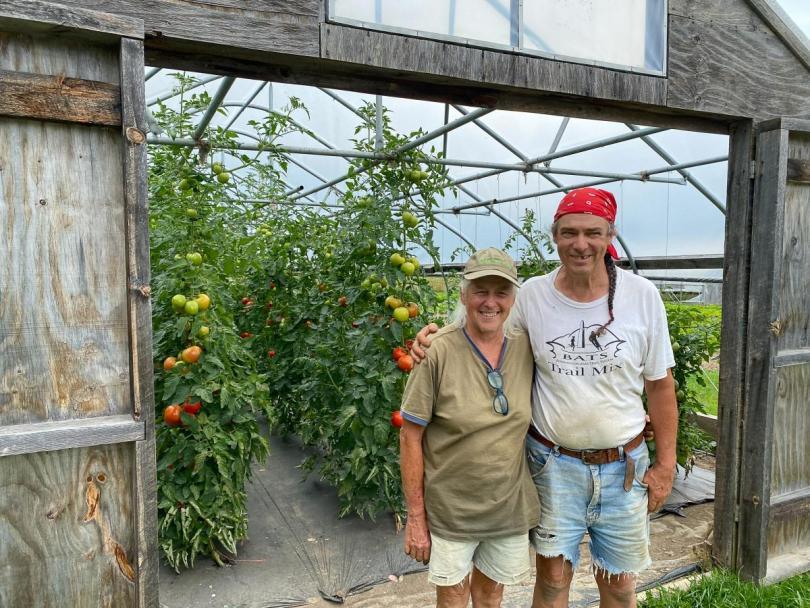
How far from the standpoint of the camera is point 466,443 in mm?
1666

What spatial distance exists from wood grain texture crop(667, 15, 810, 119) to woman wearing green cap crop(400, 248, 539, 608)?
1.25 metres

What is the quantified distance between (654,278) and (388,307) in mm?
5784

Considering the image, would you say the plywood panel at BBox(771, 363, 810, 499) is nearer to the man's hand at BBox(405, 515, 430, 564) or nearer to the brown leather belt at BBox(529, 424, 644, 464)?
the brown leather belt at BBox(529, 424, 644, 464)

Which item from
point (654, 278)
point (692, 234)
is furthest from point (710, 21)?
point (654, 278)

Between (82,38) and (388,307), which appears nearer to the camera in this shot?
(82,38)

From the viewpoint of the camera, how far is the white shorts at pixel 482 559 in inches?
66.3

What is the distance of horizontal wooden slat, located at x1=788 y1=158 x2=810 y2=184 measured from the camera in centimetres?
255

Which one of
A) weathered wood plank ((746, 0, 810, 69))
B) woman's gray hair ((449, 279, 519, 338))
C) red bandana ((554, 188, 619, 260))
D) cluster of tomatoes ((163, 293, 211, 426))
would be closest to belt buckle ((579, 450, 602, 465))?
woman's gray hair ((449, 279, 519, 338))

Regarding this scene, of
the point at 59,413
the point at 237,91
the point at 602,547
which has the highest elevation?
the point at 237,91

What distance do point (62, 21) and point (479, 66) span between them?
3.90ft

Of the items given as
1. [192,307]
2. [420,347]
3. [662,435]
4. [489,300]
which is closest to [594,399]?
[662,435]

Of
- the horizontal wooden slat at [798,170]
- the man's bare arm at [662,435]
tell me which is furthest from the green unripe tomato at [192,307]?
the horizontal wooden slat at [798,170]

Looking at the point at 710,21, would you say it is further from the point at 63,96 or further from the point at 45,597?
the point at 45,597

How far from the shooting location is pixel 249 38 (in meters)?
1.62
